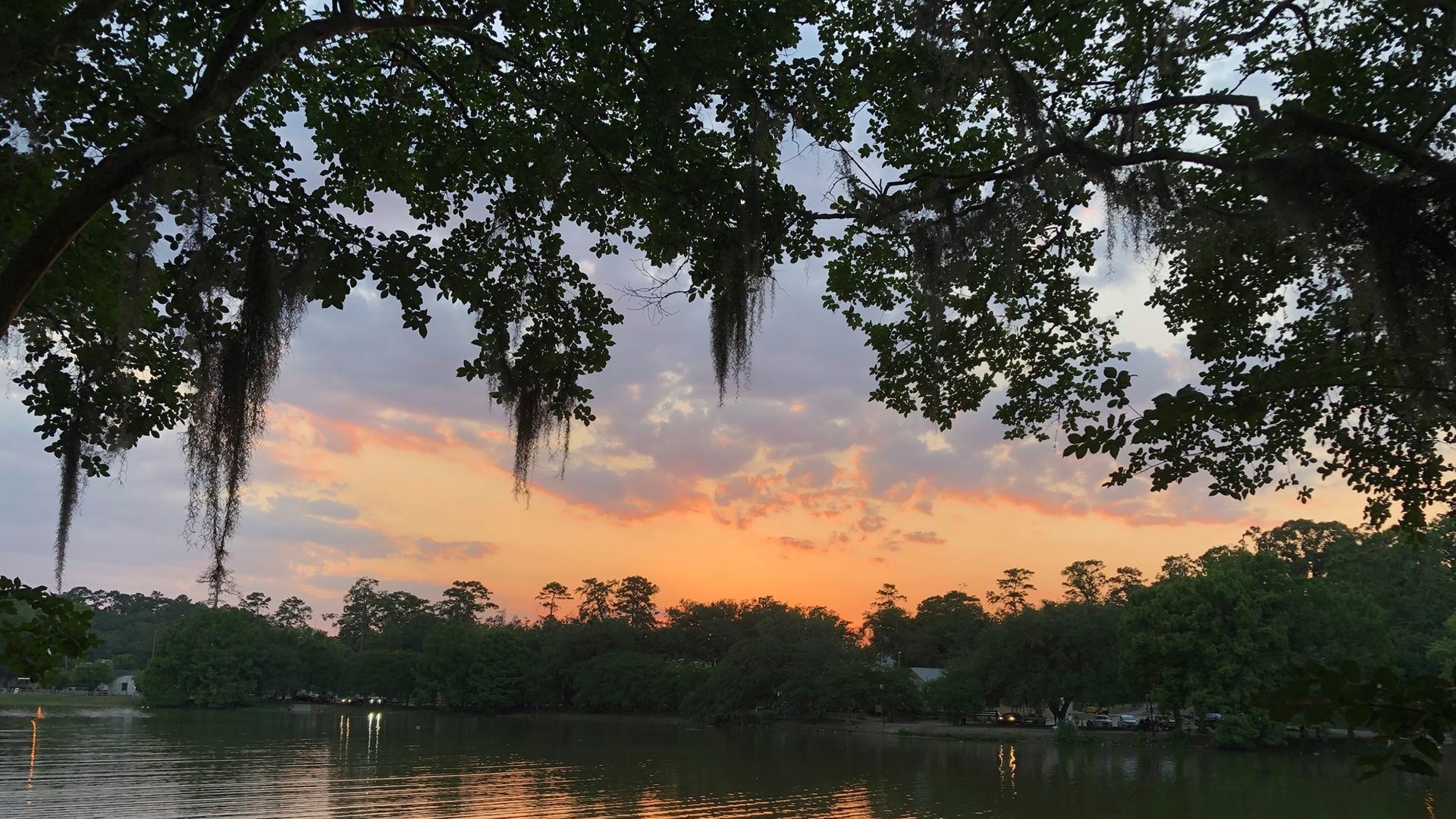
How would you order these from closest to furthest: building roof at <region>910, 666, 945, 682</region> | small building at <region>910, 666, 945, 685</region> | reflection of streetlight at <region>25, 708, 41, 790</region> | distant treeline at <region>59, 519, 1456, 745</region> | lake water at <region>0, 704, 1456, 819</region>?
lake water at <region>0, 704, 1456, 819</region> → reflection of streetlight at <region>25, 708, 41, 790</region> → distant treeline at <region>59, 519, 1456, 745</region> → small building at <region>910, 666, 945, 685</region> → building roof at <region>910, 666, 945, 682</region>

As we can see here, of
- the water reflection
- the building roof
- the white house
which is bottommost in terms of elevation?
the white house

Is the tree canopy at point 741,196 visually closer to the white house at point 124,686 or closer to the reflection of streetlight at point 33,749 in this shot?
the reflection of streetlight at point 33,749

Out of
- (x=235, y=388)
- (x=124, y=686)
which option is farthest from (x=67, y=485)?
(x=124, y=686)

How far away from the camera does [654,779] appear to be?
3341cm

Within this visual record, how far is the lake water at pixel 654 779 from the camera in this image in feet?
86.5

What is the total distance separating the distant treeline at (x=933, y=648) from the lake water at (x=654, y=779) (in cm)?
400

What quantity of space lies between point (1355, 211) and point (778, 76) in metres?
3.79

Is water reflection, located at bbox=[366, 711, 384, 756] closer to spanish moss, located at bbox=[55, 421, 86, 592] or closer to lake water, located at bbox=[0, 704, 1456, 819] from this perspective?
lake water, located at bbox=[0, 704, 1456, 819]

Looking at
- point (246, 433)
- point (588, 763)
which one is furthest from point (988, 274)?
point (588, 763)

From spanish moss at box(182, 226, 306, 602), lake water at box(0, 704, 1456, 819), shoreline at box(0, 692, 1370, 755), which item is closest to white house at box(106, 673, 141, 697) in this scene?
shoreline at box(0, 692, 1370, 755)

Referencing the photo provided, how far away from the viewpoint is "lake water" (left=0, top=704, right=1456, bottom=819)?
86.5ft

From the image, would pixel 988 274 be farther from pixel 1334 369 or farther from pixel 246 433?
pixel 246 433

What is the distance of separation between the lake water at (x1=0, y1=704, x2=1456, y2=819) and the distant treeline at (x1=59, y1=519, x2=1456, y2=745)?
4000mm

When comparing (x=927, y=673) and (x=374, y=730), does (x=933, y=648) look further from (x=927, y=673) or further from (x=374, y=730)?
(x=374, y=730)
